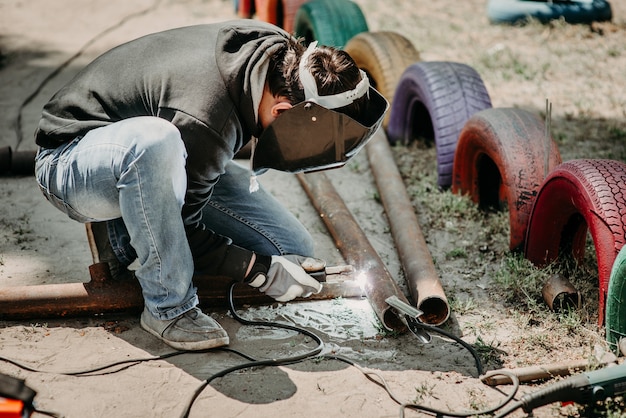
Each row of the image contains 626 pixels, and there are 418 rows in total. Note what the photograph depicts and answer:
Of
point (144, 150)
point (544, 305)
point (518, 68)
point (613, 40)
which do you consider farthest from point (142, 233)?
point (613, 40)

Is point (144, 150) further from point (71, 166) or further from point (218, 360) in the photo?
point (218, 360)

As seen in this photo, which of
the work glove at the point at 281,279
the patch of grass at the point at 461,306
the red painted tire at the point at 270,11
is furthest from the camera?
the red painted tire at the point at 270,11

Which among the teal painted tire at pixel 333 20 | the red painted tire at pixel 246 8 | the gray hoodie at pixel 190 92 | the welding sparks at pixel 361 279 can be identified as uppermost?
the gray hoodie at pixel 190 92

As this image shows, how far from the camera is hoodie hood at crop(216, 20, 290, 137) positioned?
2.65 metres

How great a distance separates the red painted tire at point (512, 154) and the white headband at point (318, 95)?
139 centimetres

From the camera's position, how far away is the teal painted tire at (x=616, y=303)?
279 cm

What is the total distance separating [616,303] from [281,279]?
4.59ft

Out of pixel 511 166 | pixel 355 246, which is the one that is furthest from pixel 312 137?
pixel 511 166

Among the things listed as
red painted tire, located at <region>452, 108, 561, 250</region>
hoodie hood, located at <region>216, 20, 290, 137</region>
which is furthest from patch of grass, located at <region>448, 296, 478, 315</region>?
hoodie hood, located at <region>216, 20, 290, 137</region>

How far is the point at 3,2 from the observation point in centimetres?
805

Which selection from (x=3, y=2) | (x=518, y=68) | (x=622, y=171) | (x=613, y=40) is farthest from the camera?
(x=3, y=2)

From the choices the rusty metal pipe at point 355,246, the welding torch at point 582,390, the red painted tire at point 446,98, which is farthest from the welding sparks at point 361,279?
the red painted tire at point 446,98

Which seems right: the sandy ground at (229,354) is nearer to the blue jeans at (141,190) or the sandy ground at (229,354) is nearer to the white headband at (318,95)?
the blue jeans at (141,190)

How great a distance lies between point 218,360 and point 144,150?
91 cm
